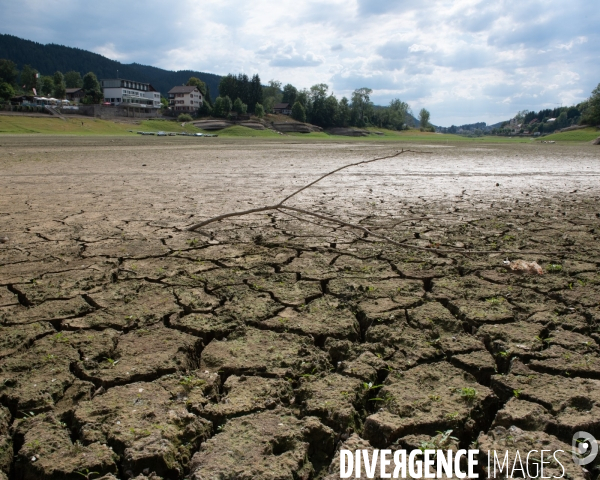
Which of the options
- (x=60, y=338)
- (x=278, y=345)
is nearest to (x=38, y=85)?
(x=60, y=338)

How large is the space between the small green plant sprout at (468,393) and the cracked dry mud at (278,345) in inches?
0.5

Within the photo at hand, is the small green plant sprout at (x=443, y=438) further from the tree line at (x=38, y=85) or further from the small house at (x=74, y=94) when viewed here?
the small house at (x=74, y=94)

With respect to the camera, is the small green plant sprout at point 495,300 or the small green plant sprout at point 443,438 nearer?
the small green plant sprout at point 443,438

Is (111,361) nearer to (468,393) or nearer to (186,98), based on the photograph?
(468,393)

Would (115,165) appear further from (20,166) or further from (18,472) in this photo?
Result: (18,472)

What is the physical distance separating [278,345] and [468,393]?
877mm

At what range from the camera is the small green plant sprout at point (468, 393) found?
1.74m

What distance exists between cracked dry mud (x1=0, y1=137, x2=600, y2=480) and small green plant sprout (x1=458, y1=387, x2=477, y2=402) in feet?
0.04

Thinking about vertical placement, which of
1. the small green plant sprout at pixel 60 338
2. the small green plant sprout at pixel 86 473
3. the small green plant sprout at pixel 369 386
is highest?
the small green plant sprout at pixel 369 386

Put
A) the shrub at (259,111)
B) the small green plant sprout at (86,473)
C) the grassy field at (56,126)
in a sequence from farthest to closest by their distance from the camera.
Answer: the shrub at (259,111), the grassy field at (56,126), the small green plant sprout at (86,473)

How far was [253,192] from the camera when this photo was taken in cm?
716

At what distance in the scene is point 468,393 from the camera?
1.77m

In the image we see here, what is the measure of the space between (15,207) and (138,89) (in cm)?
11798

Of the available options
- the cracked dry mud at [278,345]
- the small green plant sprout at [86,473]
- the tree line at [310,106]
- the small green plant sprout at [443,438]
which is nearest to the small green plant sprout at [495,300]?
the cracked dry mud at [278,345]
